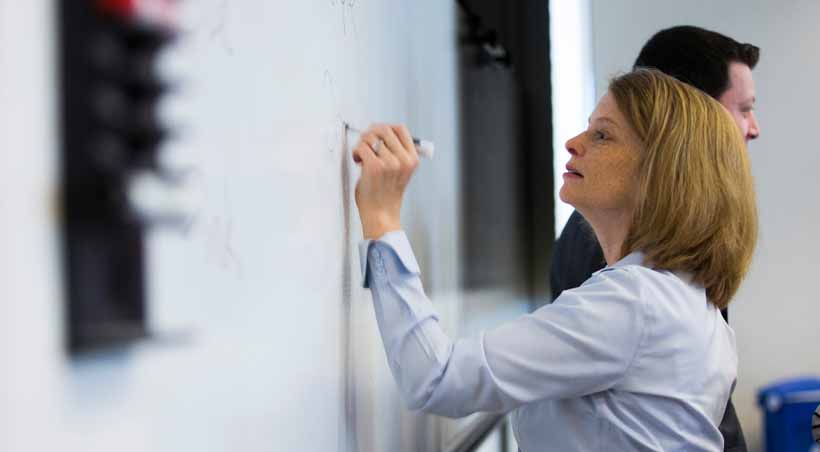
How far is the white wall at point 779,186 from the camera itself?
2.29 metres

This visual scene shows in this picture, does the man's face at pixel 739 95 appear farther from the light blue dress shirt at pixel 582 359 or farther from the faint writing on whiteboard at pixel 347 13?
the faint writing on whiteboard at pixel 347 13

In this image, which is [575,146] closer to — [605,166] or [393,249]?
[605,166]

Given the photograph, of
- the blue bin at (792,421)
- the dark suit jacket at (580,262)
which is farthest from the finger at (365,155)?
the blue bin at (792,421)

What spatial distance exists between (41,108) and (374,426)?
71 cm

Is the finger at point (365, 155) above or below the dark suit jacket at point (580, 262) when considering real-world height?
above

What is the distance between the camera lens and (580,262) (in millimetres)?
1456

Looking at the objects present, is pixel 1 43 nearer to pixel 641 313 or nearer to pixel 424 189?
pixel 641 313

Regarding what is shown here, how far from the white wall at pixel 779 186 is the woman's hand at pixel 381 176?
1577 mm

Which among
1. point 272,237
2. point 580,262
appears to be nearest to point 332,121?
point 272,237

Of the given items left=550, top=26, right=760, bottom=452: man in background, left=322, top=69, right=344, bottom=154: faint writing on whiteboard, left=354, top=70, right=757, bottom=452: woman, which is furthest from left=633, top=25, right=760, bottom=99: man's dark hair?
left=322, top=69, right=344, bottom=154: faint writing on whiteboard

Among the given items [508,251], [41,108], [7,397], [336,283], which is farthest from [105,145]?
[508,251]

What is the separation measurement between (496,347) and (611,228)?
34cm

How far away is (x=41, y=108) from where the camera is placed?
1.41 ft

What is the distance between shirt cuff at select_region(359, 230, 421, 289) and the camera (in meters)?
0.90
